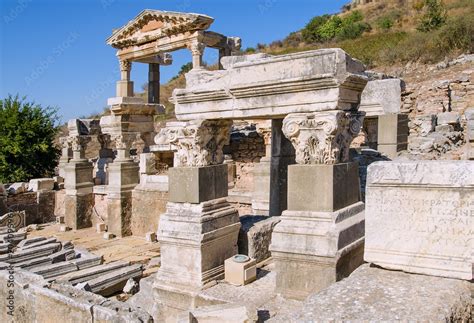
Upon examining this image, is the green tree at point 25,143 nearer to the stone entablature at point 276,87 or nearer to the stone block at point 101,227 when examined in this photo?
the stone block at point 101,227

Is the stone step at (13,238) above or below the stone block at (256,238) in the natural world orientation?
below

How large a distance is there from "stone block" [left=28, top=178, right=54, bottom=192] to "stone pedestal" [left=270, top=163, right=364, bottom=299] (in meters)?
12.9

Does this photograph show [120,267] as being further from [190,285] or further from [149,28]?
[149,28]

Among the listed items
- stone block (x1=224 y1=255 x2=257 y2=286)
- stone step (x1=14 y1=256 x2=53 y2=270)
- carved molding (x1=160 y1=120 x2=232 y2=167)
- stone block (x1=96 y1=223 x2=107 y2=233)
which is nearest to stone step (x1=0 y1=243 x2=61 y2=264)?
stone step (x1=14 y1=256 x2=53 y2=270)

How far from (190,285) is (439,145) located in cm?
688

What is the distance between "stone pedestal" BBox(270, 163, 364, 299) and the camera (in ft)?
13.5

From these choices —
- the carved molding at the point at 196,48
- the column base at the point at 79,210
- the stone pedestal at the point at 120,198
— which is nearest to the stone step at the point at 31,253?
the stone pedestal at the point at 120,198

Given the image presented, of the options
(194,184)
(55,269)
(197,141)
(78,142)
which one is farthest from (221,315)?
(78,142)

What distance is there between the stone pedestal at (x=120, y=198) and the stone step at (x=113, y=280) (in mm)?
4379

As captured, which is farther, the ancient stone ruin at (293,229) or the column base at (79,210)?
the column base at (79,210)

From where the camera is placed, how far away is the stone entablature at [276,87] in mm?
4160

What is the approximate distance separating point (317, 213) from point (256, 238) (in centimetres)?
154

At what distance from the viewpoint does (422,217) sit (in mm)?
3438

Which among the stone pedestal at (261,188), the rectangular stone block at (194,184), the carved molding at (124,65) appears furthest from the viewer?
the carved molding at (124,65)
